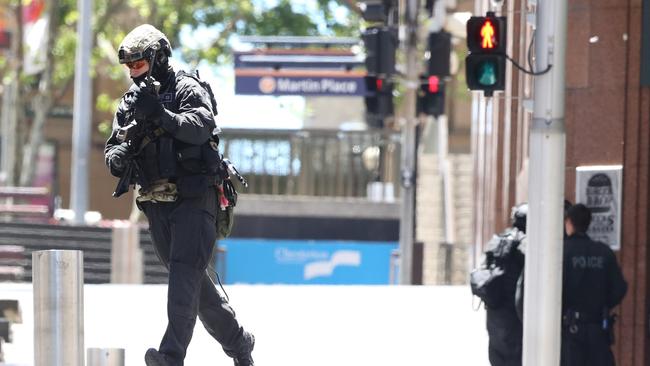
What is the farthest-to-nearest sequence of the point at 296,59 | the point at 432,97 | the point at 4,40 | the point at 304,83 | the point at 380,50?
the point at 4,40
the point at 296,59
the point at 304,83
the point at 432,97
the point at 380,50

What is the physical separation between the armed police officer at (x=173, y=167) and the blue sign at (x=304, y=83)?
654 inches

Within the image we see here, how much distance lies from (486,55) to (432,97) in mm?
13282

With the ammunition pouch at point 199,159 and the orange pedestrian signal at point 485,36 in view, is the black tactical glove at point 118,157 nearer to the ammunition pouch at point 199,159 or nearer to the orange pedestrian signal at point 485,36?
the ammunition pouch at point 199,159

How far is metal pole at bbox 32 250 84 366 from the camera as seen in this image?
7.72 metres

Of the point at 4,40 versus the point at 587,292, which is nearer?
the point at 587,292

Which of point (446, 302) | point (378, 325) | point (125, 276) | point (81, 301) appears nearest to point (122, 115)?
point (81, 301)

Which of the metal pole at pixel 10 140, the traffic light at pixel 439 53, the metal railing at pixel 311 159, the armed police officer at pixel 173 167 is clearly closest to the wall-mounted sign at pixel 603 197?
the armed police officer at pixel 173 167

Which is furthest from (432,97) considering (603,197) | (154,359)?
(154,359)

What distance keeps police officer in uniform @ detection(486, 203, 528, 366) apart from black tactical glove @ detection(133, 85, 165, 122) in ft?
10.3

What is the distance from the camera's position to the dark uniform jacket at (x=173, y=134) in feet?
26.2

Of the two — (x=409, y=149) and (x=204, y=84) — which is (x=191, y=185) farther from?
(x=409, y=149)

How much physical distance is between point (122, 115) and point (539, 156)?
247 centimetres

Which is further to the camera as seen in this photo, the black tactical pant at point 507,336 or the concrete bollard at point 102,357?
the black tactical pant at point 507,336

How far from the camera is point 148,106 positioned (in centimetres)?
780
